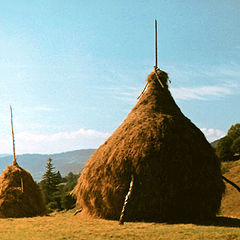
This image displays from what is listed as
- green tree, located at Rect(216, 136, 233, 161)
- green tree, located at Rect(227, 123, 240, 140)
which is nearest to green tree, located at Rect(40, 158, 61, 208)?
green tree, located at Rect(216, 136, 233, 161)

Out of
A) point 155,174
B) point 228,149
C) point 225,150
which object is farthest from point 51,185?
point 155,174

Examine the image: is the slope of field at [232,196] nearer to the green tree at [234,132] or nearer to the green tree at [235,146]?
the green tree at [235,146]

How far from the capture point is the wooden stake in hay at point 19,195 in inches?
640

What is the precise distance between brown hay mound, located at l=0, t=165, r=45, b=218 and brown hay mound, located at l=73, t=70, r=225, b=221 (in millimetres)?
5809

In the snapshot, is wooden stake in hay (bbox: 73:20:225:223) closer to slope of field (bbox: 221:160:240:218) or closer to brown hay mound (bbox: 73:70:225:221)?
brown hay mound (bbox: 73:70:225:221)

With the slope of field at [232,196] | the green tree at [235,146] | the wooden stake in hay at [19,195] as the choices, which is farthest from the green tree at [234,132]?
the wooden stake in hay at [19,195]

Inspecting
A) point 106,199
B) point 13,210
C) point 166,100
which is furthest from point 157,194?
point 13,210

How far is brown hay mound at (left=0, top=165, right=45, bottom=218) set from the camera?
53.3ft

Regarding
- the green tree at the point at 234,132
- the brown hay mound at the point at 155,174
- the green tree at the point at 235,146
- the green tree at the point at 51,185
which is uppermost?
the green tree at the point at 234,132

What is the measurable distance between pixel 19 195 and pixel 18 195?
0.05 metres

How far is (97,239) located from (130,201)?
266 centimetres

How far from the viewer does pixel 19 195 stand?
16.6 metres

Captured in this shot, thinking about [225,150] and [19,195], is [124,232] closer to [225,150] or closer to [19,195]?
[19,195]

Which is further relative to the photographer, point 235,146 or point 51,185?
point 51,185
